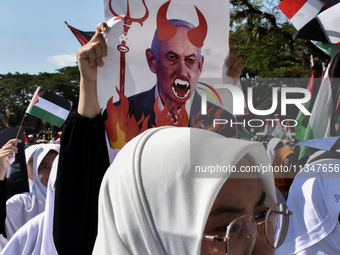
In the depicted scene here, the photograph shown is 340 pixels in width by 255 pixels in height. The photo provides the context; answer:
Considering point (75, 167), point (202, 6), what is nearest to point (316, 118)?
point (202, 6)

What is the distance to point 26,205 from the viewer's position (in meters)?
3.22

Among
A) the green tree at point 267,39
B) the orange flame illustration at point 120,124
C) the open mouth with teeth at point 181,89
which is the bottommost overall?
the orange flame illustration at point 120,124

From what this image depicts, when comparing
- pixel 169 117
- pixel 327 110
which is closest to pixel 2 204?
pixel 169 117

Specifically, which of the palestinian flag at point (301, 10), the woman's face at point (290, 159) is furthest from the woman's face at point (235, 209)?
the woman's face at point (290, 159)

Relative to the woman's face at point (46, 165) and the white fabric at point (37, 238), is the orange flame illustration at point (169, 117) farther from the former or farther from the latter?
the woman's face at point (46, 165)

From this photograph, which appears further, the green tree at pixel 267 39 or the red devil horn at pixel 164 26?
the green tree at pixel 267 39

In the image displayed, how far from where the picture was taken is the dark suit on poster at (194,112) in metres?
1.63

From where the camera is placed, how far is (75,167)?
1.41 m

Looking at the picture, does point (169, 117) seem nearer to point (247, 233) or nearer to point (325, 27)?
point (247, 233)

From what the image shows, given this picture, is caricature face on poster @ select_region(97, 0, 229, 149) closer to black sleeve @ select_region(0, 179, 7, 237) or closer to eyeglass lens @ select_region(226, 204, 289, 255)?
eyeglass lens @ select_region(226, 204, 289, 255)

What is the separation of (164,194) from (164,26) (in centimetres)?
107

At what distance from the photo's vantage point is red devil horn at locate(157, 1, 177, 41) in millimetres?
1663

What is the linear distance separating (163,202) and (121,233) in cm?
14

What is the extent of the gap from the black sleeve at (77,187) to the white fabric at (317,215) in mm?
1122
